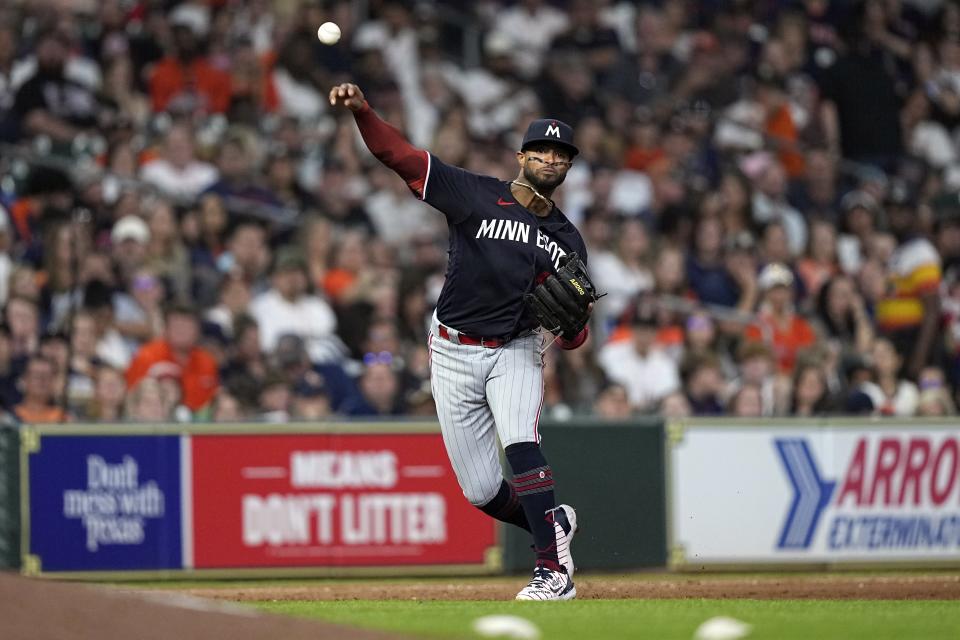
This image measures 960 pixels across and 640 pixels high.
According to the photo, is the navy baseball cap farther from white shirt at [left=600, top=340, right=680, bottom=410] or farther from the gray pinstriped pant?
white shirt at [left=600, top=340, right=680, bottom=410]

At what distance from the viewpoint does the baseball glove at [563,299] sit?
764 centimetres

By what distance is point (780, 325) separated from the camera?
13.8 metres

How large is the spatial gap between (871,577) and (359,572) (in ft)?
10.9

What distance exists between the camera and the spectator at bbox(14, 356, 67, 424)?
11.3 m

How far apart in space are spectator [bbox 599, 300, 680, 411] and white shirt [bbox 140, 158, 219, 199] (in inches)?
141

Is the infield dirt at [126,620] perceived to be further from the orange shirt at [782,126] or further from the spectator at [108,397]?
the orange shirt at [782,126]

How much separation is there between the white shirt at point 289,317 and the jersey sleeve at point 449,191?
16.9 ft

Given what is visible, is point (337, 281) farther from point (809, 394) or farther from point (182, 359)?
point (809, 394)

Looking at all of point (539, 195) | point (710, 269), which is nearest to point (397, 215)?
point (710, 269)

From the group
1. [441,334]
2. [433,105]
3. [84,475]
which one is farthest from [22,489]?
[433,105]

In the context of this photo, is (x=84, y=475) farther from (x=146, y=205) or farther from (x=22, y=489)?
(x=146, y=205)

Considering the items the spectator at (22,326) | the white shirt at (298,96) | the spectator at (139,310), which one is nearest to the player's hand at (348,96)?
the spectator at (22,326)

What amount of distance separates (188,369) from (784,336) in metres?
4.82

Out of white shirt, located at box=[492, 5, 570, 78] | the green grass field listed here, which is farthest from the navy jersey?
white shirt, located at box=[492, 5, 570, 78]
